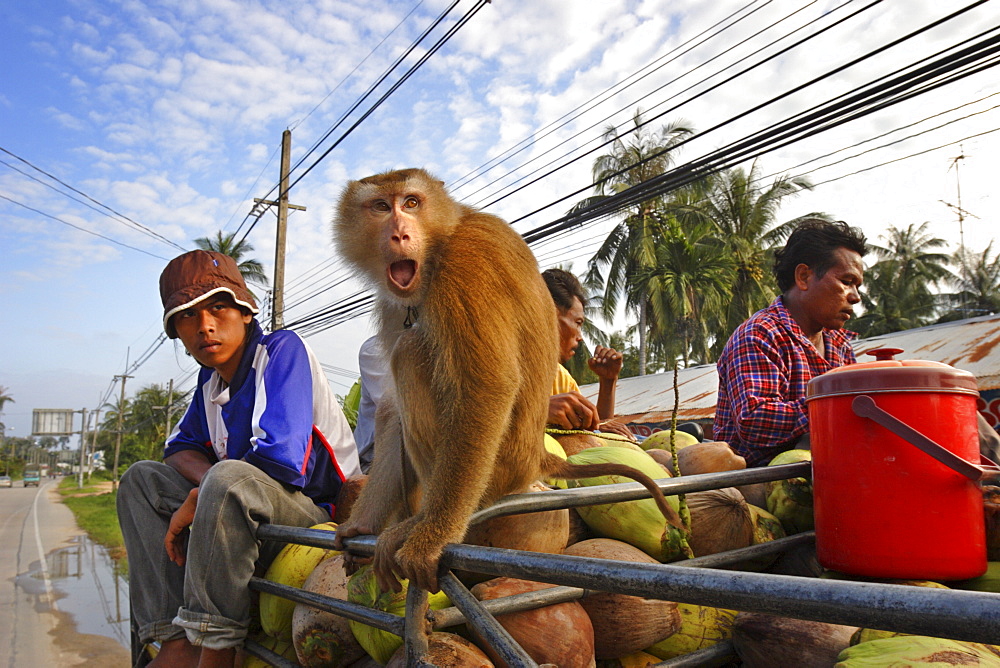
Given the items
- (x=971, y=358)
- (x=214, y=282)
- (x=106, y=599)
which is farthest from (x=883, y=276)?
(x=214, y=282)

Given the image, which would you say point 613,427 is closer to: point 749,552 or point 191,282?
point 749,552

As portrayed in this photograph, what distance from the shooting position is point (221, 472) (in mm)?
2238

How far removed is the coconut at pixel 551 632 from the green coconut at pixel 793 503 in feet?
3.36

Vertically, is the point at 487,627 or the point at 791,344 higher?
the point at 791,344

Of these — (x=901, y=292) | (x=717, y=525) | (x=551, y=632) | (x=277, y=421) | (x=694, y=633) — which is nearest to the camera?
(x=551, y=632)

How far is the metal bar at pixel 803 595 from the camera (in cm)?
71

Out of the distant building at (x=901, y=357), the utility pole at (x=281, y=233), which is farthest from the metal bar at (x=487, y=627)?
the utility pole at (x=281, y=233)

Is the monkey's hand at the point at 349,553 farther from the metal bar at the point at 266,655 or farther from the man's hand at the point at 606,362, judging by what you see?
the man's hand at the point at 606,362

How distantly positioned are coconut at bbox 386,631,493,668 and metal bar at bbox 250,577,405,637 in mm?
62

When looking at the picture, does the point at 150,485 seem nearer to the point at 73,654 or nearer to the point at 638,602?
the point at 638,602

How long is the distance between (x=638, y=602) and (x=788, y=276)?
2.32 meters

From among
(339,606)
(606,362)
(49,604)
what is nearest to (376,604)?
(339,606)

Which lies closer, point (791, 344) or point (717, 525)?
point (717, 525)

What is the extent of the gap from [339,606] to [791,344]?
7.55 ft
